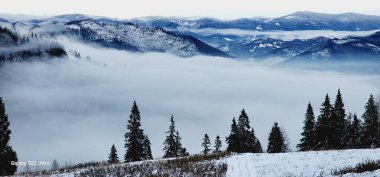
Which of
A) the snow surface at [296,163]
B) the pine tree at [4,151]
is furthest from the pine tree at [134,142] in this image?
the snow surface at [296,163]

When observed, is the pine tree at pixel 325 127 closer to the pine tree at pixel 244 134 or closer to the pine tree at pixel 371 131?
the pine tree at pixel 371 131

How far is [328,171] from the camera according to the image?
21672mm

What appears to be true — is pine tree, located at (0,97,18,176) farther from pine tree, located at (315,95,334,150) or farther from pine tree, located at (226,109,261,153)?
pine tree, located at (315,95,334,150)

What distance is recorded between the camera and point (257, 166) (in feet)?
86.6

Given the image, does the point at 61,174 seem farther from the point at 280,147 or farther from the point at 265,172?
the point at 280,147

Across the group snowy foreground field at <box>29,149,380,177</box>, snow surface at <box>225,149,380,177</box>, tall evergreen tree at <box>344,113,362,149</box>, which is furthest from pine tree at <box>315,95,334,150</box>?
snow surface at <box>225,149,380,177</box>

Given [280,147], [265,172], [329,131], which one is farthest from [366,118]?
[265,172]

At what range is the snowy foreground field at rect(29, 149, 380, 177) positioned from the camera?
23.5 meters

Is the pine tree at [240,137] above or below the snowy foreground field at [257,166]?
above

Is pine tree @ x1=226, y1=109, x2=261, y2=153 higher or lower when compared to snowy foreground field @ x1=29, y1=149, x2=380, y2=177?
higher

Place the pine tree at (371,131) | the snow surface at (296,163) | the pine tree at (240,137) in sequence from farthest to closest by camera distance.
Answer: the pine tree at (240,137)
the pine tree at (371,131)
the snow surface at (296,163)

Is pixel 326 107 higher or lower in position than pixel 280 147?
higher

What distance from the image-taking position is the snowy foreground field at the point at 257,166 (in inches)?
924

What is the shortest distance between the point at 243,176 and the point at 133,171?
7476 mm
